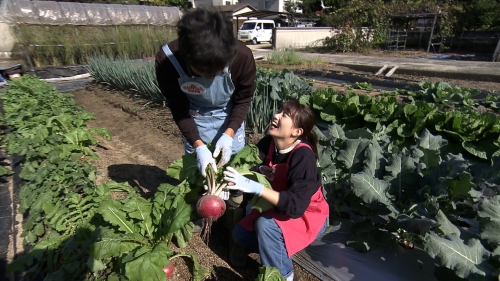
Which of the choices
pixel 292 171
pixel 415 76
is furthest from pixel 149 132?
pixel 415 76

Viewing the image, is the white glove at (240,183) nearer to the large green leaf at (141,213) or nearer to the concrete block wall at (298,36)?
the large green leaf at (141,213)

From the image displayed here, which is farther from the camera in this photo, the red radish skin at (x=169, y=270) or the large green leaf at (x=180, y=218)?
the red radish skin at (x=169, y=270)

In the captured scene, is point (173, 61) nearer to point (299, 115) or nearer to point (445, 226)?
point (299, 115)

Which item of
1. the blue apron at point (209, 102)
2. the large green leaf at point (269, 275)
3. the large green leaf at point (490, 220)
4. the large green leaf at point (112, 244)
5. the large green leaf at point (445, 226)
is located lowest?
the large green leaf at point (269, 275)

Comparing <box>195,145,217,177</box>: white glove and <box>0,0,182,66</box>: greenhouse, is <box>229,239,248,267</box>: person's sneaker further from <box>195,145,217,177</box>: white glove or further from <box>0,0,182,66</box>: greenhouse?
<box>0,0,182,66</box>: greenhouse

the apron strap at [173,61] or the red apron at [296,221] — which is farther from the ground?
the apron strap at [173,61]

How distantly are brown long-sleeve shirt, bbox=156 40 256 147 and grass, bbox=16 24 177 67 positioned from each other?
7898 millimetres

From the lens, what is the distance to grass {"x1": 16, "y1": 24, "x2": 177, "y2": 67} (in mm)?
9258

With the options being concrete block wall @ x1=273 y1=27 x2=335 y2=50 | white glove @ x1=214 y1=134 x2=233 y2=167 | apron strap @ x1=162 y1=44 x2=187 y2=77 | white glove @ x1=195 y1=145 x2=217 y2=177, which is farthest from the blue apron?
concrete block wall @ x1=273 y1=27 x2=335 y2=50

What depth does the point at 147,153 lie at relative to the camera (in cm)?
397

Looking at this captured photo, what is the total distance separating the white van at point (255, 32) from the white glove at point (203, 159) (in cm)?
2102

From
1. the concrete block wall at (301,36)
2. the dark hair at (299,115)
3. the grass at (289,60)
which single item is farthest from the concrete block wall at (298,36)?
the dark hair at (299,115)

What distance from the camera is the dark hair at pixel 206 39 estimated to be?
154 centimetres

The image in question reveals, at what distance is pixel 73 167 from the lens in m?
2.69
